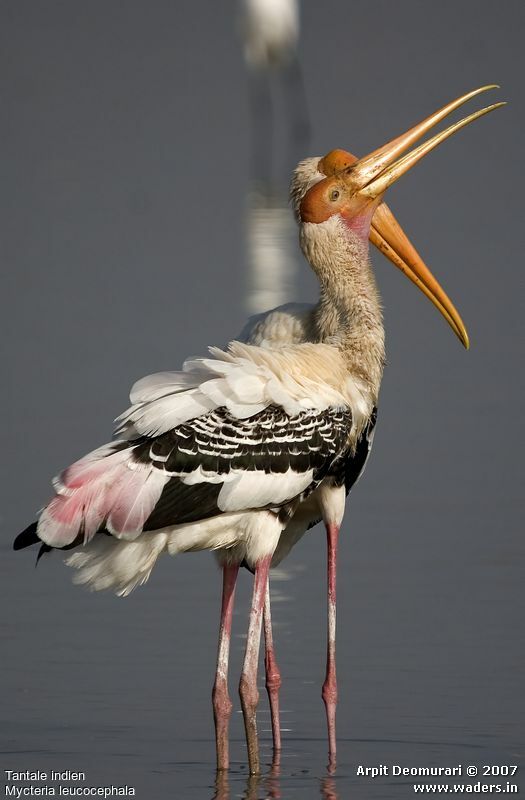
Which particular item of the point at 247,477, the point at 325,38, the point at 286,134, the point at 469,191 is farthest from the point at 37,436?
the point at 325,38

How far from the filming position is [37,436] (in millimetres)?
10055

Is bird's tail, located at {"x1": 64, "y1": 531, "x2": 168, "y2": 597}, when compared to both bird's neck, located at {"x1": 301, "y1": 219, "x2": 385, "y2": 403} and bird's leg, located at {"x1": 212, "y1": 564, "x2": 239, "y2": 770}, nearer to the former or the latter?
bird's leg, located at {"x1": 212, "y1": 564, "x2": 239, "y2": 770}

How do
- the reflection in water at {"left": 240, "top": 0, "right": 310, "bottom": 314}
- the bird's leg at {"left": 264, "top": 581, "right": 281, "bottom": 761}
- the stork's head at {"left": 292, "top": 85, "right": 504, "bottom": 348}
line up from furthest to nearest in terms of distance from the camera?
the reflection in water at {"left": 240, "top": 0, "right": 310, "bottom": 314}
the stork's head at {"left": 292, "top": 85, "right": 504, "bottom": 348}
the bird's leg at {"left": 264, "top": 581, "right": 281, "bottom": 761}

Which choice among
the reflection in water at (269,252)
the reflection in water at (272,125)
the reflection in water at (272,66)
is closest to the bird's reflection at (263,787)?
the reflection in water at (269,252)

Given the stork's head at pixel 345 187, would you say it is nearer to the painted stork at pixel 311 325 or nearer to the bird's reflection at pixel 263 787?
the painted stork at pixel 311 325

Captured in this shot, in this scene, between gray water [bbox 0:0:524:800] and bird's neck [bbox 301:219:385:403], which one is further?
bird's neck [bbox 301:219:385:403]

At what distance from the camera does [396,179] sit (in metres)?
7.48

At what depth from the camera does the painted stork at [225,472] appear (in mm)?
6387

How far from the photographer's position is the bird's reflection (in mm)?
6035

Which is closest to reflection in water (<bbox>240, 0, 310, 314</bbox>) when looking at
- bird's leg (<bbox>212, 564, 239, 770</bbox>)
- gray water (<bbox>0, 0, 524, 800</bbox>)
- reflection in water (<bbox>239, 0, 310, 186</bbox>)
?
reflection in water (<bbox>239, 0, 310, 186</bbox>)

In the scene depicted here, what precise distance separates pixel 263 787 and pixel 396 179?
2443mm

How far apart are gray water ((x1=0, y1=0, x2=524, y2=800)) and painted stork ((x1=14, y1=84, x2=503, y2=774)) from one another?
327 millimetres

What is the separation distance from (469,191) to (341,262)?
11248 mm

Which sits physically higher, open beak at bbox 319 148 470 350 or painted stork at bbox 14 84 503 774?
open beak at bbox 319 148 470 350
